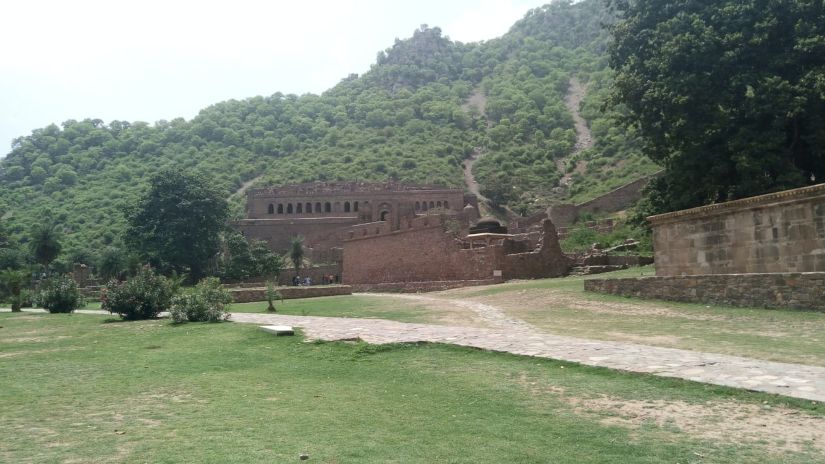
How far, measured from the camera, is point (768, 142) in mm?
16906

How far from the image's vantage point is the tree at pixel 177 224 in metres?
45.2

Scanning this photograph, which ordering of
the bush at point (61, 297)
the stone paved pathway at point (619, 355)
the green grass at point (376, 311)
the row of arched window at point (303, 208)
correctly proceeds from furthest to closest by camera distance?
the row of arched window at point (303, 208) < the bush at point (61, 297) < the green grass at point (376, 311) < the stone paved pathway at point (619, 355)

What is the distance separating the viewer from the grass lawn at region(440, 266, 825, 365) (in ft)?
26.8

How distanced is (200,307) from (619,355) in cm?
1000

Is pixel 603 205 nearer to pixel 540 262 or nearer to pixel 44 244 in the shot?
pixel 540 262

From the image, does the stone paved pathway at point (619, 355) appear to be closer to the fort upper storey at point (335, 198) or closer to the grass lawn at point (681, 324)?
the grass lawn at point (681, 324)

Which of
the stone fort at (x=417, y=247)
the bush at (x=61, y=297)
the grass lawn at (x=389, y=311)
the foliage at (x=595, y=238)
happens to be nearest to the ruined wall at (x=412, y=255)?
the stone fort at (x=417, y=247)

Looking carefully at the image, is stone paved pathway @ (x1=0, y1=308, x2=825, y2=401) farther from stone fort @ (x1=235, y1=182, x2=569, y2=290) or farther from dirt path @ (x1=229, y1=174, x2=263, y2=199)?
dirt path @ (x1=229, y1=174, x2=263, y2=199)

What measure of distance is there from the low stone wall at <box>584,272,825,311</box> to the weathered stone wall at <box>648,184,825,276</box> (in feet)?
3.50

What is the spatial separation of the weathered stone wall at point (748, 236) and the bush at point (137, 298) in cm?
1274

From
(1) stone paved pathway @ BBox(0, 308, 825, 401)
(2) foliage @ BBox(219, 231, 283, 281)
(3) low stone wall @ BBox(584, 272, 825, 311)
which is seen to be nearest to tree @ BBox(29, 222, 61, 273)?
(2) foliage @ BBox(219, 231, 283, 281)

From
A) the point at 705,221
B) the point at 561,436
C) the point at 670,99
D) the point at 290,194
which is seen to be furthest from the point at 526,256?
the point at 290,194

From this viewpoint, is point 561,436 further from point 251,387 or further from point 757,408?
point 251,387

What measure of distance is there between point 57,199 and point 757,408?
84.8m
